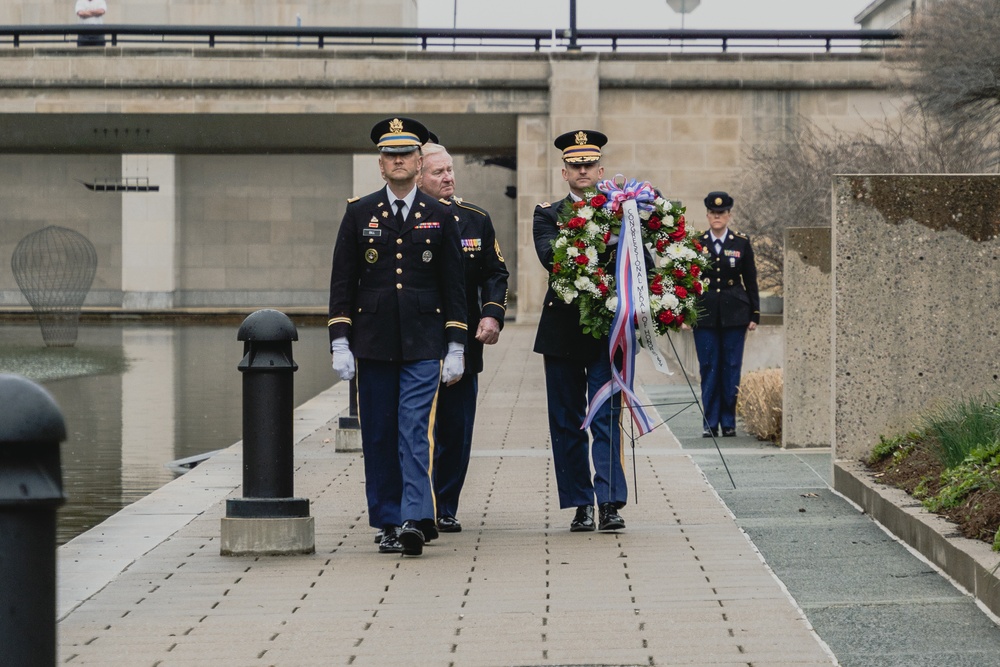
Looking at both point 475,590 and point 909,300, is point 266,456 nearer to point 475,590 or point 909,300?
point 475,590

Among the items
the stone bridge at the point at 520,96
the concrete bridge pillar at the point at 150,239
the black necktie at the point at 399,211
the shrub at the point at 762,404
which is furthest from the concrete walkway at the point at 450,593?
the concrete bridge pillar at the point at 150,239

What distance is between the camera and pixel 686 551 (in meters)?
7.04

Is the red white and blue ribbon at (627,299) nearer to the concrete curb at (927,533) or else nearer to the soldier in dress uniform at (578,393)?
the soldier in dress uniform at (578,393)

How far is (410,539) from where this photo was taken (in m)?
6.98

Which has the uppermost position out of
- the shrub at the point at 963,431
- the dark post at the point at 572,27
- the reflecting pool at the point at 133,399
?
the dark post at the point at 572,27

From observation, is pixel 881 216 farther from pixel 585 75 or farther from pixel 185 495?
pixel 585 75

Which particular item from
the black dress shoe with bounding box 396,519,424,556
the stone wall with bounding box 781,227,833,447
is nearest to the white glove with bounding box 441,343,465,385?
the black dress shoe with bounding box 396,519,424,556

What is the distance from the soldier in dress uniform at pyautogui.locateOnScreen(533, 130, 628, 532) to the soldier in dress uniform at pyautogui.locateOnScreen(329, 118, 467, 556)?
0.62 m

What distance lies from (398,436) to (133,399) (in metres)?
11.0

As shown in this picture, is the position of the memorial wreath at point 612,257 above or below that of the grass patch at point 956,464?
above

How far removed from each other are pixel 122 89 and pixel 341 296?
29539mm

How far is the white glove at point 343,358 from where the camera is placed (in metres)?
7.30

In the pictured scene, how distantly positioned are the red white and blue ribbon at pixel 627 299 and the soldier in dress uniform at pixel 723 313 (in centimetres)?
Result: 474

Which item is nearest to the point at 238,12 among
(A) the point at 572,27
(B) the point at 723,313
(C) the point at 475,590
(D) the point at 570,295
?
(A) the point at 572,27
